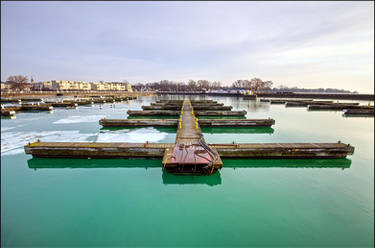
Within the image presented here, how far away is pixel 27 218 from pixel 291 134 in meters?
21.6

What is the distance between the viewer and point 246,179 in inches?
357

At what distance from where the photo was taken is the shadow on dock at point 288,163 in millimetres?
10492

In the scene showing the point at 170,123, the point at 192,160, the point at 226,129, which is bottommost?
the point at 192,160

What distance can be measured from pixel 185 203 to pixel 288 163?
787 centimetres

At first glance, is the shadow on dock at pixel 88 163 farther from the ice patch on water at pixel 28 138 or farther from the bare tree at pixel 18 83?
the bare tree at pixel 18 83

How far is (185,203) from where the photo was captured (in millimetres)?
7176

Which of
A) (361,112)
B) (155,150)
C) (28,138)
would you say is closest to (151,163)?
(155,150)

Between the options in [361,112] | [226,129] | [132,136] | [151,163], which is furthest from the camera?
[361,112]

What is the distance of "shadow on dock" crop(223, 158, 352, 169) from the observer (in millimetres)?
10492

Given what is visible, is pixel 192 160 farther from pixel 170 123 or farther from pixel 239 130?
pixel 239 130

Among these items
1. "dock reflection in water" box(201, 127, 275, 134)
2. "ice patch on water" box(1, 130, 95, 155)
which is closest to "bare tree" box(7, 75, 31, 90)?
"ice patch on water" box(1, 130, 95, 155)

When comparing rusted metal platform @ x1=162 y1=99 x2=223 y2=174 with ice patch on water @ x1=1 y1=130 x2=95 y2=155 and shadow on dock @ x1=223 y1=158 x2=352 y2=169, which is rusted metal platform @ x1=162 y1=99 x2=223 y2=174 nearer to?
shadow on dock @ x1=223 y1=158 x2=352 y2=169

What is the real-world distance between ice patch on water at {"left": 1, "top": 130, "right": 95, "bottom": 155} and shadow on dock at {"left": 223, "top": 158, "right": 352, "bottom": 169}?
13.3 m

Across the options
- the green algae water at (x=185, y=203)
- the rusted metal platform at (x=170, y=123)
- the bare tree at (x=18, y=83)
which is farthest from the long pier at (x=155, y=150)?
the bare tree at (x=18, y=83)
